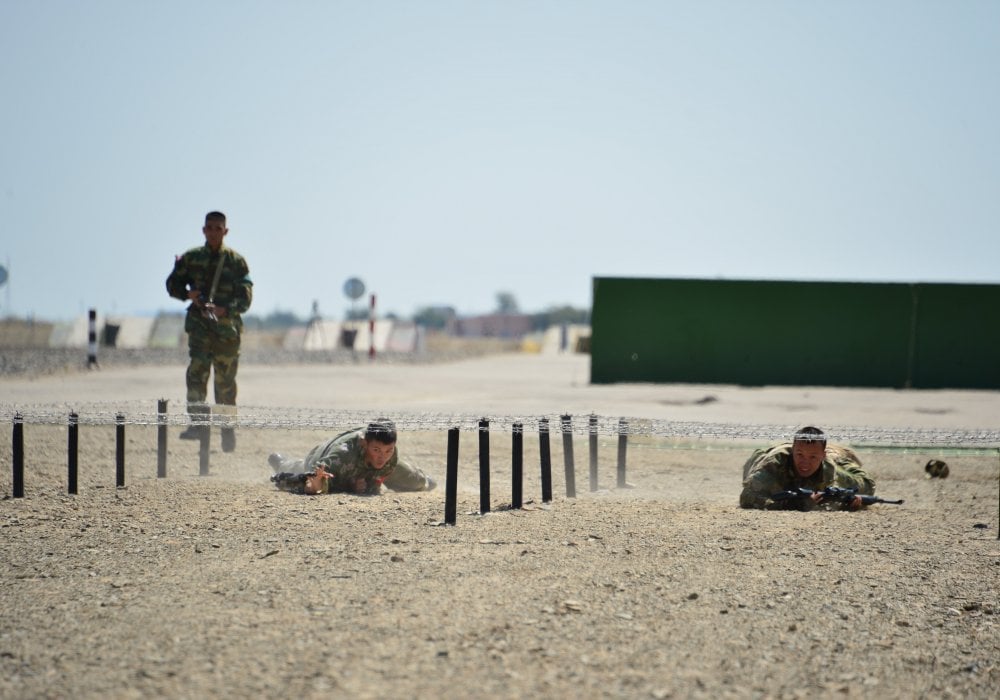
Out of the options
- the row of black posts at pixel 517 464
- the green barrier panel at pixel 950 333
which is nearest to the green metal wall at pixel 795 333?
the green barrier panel at pixel 950 333

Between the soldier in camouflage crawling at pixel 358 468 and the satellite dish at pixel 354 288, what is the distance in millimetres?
22280

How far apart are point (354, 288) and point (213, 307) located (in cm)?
2085

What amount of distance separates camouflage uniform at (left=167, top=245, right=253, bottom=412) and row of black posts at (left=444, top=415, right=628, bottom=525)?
3.48m

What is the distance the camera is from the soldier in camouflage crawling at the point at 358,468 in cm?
790

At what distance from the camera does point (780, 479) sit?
7.98 m

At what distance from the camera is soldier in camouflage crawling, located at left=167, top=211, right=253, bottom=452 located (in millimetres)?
10125

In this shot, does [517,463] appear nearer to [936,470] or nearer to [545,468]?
[545,468]

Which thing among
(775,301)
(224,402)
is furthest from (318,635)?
(775,301)

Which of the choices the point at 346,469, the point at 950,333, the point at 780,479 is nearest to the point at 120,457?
the point at 346,469

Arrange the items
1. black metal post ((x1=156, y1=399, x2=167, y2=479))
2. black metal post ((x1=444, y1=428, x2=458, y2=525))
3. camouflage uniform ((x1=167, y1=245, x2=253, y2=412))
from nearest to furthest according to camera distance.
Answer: black metal post ((x1=444, y1=428, x2=458, y2=525)), black metal post ((x1=156, y1=399, x2=167, y2=479)), camouflage uniform ((x1=167, y1=245, x2=253, y2=412))

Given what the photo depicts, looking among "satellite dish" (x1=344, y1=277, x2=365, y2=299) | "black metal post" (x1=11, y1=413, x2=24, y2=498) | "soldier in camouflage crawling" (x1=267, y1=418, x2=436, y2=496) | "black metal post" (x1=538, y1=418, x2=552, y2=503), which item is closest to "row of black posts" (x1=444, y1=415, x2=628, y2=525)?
"black metal post" (x1=538, y1=418, x2=552, y2=503)

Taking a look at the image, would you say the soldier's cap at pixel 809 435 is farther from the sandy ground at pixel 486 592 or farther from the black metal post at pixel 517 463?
the black metal post at pixel 517 463

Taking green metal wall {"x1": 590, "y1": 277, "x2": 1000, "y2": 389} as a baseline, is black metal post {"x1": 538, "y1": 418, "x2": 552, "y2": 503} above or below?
below

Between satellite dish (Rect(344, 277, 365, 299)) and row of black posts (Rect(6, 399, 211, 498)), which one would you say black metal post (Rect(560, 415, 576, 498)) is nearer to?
row of black posts (Rect(6, 399, 211, 498))
